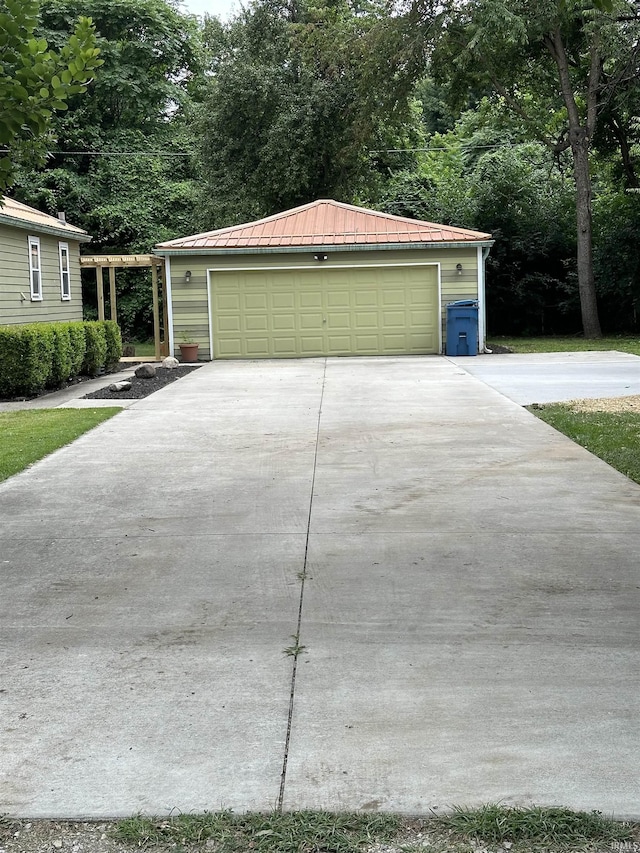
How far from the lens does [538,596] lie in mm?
4523

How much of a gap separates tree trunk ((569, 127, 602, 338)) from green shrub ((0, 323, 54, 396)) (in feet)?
49.2

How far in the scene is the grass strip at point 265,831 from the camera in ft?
8.24

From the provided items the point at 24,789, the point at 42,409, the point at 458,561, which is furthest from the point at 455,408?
the point at 24,789

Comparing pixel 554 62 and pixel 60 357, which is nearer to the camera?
pixel 60 357

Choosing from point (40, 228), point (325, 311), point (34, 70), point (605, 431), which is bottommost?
point (605, 431)

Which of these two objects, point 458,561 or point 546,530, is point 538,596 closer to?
point 458,561

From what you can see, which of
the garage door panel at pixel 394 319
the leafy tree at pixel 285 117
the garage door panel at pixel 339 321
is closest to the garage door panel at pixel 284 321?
the garage door panel at pixel 339 321

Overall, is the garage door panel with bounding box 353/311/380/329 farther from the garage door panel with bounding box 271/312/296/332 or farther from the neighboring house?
the neighboring house

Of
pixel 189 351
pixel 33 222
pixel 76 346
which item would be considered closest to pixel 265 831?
pixel 76 346

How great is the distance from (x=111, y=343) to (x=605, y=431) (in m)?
12.0

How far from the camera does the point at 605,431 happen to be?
30.8ft

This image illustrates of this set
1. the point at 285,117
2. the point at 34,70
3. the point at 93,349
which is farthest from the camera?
the point at 285,117

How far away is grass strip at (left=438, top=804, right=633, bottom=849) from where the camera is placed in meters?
2.51

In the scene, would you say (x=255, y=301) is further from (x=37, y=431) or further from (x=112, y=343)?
(x=37, y=431)
